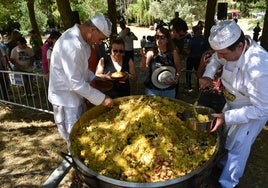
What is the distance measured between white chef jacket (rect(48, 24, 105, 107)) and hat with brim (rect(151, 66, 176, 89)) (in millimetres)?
1517

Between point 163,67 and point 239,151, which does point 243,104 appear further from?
point 163,67

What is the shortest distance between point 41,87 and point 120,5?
38834 millimetres

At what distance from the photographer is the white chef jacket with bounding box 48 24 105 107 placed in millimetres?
3348

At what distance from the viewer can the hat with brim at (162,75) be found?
190 inches

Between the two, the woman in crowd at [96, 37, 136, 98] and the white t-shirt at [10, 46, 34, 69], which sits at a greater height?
the woman in crowd at [96, 37, 136, 98]

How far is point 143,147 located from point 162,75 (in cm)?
219

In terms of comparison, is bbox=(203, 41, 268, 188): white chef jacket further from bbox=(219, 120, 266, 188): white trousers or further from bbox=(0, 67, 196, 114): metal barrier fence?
bbox=(0, 67, 196, 114): metal barrier fence

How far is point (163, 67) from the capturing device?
191 inches

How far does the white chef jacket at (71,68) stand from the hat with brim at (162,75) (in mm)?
1517

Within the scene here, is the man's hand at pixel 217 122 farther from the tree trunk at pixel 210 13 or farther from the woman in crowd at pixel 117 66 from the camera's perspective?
the tree trunk at pixel 210 13

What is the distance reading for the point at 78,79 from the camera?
3.41 metres

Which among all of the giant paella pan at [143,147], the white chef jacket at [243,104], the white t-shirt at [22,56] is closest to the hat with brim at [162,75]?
the white chef jacket at [243,104]

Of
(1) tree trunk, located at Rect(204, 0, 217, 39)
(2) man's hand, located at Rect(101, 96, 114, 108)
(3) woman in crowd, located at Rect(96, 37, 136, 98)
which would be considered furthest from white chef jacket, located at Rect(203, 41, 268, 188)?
(1) tree trunk, located at Rect(204, 0, 217, 39)

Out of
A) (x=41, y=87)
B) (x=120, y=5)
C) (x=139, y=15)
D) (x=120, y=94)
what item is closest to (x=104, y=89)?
(x=120, y=94)
